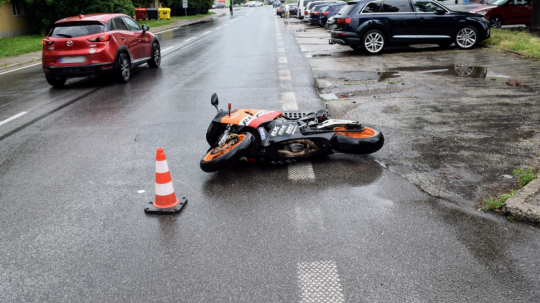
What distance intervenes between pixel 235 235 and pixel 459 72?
9125 mm

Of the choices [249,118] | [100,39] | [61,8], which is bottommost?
[249,118]

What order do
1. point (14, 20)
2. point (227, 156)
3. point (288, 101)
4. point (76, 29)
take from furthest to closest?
1. point (14, 20)
2. point (76, 29)
3. point (288, 101)
4. point (227, 156)

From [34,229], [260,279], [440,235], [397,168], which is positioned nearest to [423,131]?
[397,168]

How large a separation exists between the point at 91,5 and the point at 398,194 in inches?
1120

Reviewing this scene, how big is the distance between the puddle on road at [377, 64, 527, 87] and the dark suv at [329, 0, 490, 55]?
3.14 metres

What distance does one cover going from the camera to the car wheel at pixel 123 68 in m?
11.6

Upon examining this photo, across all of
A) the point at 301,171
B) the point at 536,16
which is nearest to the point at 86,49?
the point at 301,171

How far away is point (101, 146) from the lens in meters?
6.53

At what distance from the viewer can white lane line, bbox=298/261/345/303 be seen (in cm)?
300

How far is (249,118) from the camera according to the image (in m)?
5.37

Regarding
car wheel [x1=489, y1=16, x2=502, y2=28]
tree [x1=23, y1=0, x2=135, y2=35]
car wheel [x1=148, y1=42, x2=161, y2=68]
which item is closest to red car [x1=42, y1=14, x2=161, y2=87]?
car wheel [x1=148, y1=42, x2=161, y2=68]

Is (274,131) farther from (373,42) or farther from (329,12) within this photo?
(329,12)

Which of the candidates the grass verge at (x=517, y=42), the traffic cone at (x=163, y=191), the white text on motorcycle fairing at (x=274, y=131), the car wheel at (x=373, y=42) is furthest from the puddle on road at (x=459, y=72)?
the traffic cone at (x=163, y=191)

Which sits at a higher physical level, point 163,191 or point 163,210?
point 163,191
